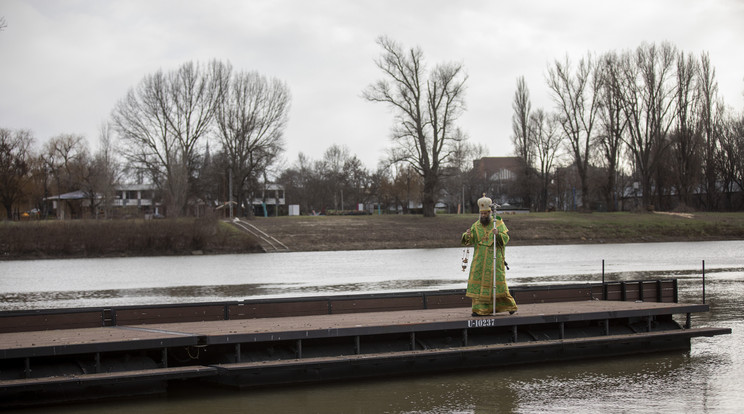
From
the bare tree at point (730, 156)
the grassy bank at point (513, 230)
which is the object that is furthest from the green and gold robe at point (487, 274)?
the bare tree at point (730, 156)

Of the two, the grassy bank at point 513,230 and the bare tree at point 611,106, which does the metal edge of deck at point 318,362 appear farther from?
the bare tree at point 611,106

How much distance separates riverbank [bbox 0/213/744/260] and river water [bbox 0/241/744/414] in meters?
4.44

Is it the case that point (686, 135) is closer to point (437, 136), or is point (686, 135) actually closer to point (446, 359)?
point (437, 136)

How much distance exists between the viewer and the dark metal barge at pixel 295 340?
10406 millimetres

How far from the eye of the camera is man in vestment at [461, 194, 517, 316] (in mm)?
13266

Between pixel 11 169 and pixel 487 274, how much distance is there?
94.4 m

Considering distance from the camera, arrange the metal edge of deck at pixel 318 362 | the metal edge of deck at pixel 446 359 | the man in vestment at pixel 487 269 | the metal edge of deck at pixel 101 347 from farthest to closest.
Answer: the man in vestment at pixel 487 269
the metal edge of deck at pixel 446 359
the metal edge of deck at pixel 318 362
the metal edge of deck at pixel 101 347

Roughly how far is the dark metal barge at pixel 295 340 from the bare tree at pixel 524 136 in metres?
86.4

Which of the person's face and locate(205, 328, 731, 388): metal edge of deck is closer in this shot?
locate(205, 328, 731, 388): metal edge of deck

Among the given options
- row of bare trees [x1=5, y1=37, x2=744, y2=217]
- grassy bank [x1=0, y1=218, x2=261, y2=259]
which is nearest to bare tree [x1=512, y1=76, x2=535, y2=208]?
row of bare trees [x1=5, y1=37, x2=744, y2=217]

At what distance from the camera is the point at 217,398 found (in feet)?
37.0

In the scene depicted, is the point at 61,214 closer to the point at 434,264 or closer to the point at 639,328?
the point at 434,264

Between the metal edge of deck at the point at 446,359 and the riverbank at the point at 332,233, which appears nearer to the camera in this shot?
the metal edge of deck at the point at 446,359

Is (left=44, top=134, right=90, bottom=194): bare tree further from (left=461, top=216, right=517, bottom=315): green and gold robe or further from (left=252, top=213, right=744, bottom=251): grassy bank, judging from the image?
(left=461, top=216, right=517, bottom=315): green and gold robe
